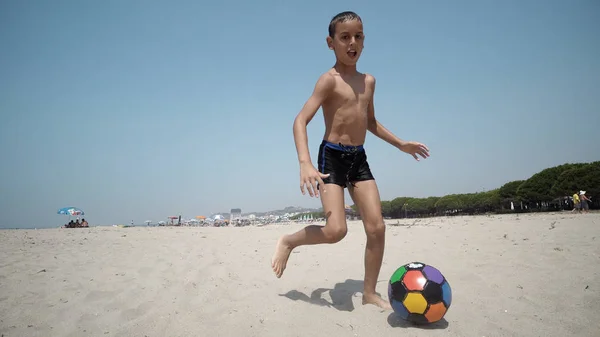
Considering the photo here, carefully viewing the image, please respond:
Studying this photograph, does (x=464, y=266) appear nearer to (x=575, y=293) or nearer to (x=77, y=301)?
(x=575, y=293)

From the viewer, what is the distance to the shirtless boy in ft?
10.5

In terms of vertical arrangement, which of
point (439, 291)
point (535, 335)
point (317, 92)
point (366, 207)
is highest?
point (317, 92)

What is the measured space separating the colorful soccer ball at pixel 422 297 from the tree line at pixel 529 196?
136 ft

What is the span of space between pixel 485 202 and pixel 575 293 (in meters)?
63.7

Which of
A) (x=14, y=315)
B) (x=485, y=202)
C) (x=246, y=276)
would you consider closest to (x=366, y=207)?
(x=246, y=276)

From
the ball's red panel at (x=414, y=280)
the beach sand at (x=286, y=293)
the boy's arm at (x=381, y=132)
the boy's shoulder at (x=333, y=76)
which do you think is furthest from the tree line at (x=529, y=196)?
the ball's red panel at (x=414, y=280)

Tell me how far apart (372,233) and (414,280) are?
0.61 metres

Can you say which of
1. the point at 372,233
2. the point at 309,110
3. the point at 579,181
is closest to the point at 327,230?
the point at 372,233

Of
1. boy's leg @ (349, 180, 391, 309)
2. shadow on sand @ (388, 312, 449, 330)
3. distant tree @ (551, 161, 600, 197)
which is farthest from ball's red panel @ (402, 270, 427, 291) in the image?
distant tree @ (551, 161, 600, 197)

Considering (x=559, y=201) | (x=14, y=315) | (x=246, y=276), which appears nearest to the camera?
(x=14, y=315)

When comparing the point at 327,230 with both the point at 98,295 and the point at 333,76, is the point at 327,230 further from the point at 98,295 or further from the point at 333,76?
the point at 98,295

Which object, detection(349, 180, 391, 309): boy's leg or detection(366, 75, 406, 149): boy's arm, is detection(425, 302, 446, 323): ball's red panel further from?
detection(366, 75, 406, 149): boy's arm

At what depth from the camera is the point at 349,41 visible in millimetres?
3318

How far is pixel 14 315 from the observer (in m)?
3.06
